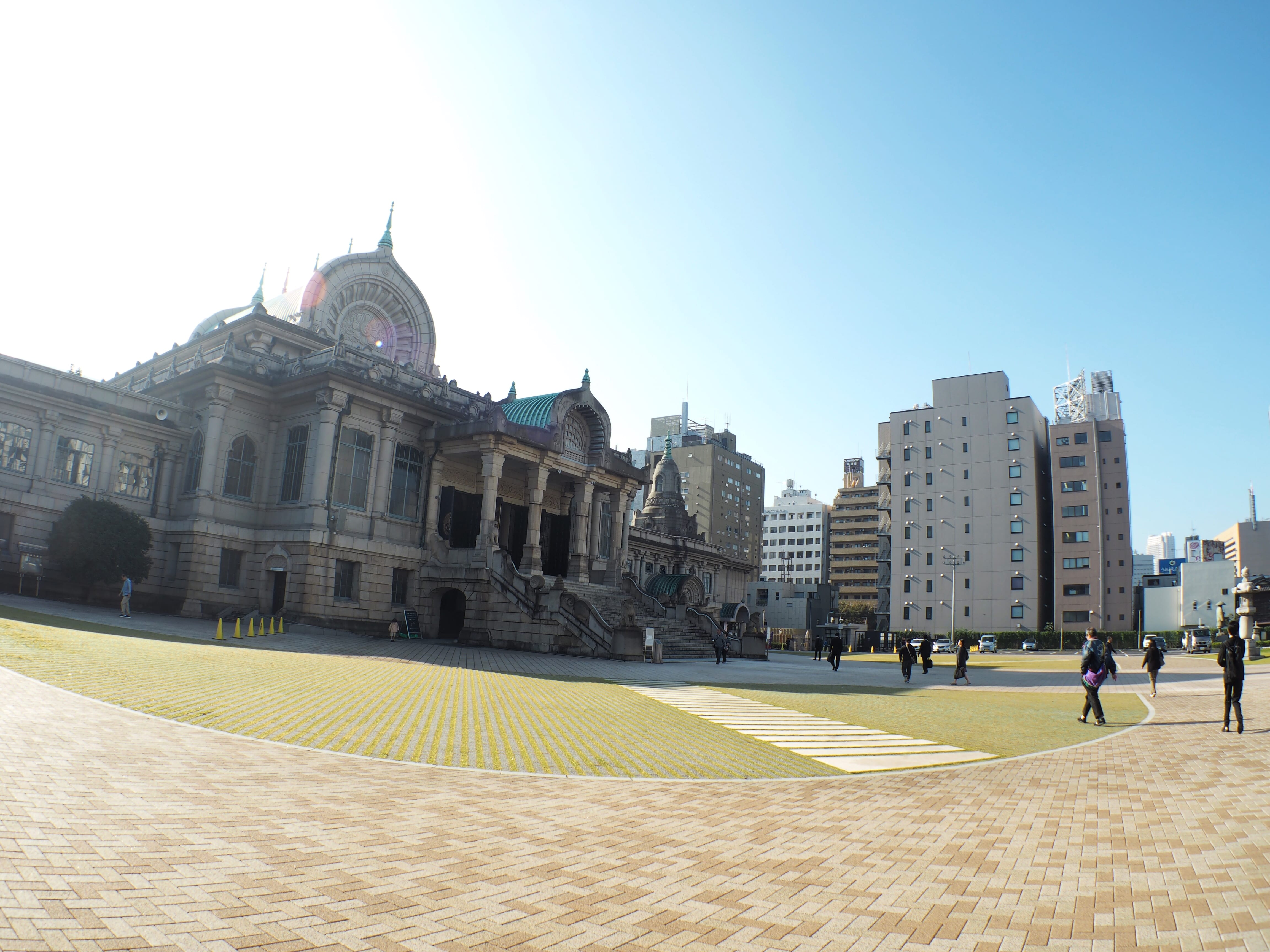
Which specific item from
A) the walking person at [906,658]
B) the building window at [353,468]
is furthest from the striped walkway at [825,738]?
the building window at [353,468]

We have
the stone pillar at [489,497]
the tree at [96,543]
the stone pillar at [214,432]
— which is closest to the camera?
the tree at [96,543]

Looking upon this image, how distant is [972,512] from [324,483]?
78668mm

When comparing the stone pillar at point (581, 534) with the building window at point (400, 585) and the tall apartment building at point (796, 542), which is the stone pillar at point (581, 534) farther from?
the tall apartment building at point (796, 542)

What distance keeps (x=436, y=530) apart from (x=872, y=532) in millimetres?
116317

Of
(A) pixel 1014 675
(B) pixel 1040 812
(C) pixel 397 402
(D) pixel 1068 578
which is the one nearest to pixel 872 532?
(D) pixel 1068 578

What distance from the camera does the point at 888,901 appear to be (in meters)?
5.36

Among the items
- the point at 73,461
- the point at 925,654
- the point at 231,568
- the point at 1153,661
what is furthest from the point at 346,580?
the point at 1153,661

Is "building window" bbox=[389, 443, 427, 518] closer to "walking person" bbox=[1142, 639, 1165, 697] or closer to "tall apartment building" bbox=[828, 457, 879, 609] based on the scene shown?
"walking person" bbox=[1142, 639, 1165, 697]

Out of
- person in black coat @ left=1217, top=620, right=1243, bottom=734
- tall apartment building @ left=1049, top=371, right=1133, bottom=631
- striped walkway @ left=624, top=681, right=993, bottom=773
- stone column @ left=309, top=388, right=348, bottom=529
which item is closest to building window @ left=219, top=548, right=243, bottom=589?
stone column @ left=309, top=388, right=348, bottom=529

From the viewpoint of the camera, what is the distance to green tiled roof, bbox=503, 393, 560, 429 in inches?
1644

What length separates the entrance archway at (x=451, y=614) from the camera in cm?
4019

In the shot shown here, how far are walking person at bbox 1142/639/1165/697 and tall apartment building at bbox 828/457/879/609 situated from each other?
117123mm

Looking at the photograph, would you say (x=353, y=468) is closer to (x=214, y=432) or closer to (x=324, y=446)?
(x=324, y=446)

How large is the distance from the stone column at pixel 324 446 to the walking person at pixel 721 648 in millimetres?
19174
